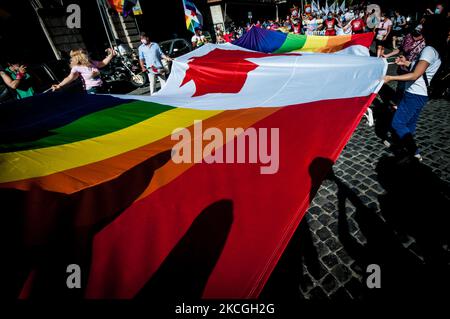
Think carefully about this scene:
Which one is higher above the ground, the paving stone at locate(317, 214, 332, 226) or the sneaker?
the sneaker

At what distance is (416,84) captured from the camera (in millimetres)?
3223

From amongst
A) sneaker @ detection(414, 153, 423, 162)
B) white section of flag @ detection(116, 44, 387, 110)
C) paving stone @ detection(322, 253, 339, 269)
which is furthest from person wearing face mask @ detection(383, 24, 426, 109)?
paving stone @ detection(322, 253, 339, 269)

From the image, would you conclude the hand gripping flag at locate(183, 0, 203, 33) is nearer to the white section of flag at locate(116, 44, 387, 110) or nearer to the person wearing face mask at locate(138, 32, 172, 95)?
the person wearing face mask at locate(138, 32, 172, 95)

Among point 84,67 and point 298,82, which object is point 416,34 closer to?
point 298,82

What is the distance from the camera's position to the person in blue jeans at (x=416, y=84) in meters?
2.91

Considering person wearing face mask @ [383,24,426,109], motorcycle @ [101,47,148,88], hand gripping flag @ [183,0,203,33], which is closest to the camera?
person wearing face mask @ [383,24,426,109]

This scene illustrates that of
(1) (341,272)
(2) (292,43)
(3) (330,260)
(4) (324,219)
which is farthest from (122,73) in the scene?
(1) (341,272)

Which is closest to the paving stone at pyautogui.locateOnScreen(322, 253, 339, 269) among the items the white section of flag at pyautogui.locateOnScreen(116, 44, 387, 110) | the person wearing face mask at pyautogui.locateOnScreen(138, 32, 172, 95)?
the white section of flag at pyautogui.locateOnScreen(116, 44, 387, 110)

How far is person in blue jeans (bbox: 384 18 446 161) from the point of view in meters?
2.91

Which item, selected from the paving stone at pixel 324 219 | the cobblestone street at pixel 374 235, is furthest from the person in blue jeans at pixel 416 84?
the paving stone at pixel 324 219

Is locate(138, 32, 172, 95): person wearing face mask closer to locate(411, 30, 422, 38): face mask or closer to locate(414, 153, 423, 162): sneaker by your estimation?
locate(411, 30, 422, 38): face mask

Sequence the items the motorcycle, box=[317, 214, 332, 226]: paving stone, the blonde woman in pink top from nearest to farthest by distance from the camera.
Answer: box=[317, 214, 332, 226]: paving stone < the blonde woman in pink top < the motorcycle

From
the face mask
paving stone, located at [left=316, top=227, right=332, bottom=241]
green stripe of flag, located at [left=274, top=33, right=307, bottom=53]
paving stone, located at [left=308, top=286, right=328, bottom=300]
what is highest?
the face mask

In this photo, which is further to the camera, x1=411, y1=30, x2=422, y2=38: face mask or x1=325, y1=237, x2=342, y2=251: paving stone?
x1=411, y1=30, x2=422, y2=38: face mask
